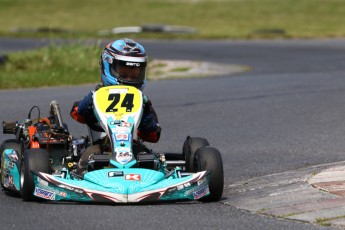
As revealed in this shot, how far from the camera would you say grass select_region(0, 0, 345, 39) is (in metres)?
30.4

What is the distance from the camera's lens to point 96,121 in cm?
768

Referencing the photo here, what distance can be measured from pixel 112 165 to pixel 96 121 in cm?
77

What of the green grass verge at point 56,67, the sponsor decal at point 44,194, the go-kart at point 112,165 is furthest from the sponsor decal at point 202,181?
the green grass verge at point 56,67

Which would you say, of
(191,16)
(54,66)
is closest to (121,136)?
(54,66)

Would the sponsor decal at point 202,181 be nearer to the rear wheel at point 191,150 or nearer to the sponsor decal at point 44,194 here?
the rear wheel at point 191,150

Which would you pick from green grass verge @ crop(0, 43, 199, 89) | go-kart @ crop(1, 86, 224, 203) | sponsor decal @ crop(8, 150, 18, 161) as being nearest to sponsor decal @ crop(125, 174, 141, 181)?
go-kart @ crop(1, 86, 224, 203)

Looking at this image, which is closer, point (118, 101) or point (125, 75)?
point (118, 101)

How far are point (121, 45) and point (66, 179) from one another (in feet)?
5.14

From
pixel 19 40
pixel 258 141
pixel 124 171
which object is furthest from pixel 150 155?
pixel 19 40

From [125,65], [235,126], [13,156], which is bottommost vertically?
[235,126]

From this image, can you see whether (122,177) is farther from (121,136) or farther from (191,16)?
(191,16)

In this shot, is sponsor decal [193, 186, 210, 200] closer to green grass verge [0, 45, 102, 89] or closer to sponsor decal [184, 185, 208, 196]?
sponsor decal [184, 185, 208, 196]

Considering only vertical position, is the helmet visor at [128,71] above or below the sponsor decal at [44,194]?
above

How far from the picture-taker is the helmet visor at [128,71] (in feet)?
25.9
